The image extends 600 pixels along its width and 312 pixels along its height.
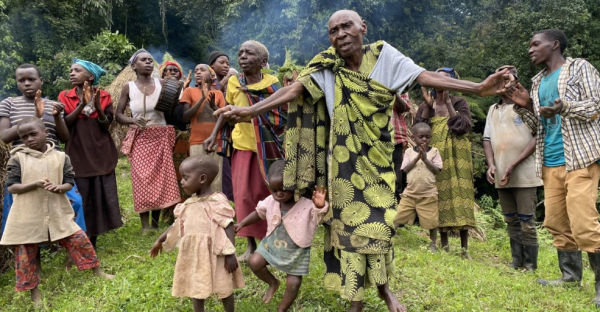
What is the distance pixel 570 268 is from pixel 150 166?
15.2 feet

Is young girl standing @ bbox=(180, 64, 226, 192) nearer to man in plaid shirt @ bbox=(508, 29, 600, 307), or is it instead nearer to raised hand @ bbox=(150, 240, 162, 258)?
raised hand @ bbox=(150, 240, 162, 258)

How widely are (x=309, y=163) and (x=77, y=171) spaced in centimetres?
307

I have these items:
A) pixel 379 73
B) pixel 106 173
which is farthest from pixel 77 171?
pixel 379 73

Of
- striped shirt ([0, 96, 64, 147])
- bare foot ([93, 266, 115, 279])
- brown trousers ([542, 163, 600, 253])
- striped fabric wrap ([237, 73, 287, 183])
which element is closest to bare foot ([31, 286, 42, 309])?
bare foot ([93, 266, 115, 279])

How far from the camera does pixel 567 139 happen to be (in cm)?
397

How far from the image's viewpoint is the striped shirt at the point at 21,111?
15.0ft

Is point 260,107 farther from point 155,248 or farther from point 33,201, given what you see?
point 33,201

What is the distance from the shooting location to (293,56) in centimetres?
1792

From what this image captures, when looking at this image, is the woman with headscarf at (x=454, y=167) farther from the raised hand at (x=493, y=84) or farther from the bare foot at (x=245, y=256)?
the raised hand at (x=493, y=84)

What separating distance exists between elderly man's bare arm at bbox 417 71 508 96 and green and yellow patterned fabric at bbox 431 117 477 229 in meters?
3.06

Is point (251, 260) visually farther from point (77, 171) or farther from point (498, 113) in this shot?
point (498, 113)

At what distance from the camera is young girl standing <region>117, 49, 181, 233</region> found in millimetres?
5508

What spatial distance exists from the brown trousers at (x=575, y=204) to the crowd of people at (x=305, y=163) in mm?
15

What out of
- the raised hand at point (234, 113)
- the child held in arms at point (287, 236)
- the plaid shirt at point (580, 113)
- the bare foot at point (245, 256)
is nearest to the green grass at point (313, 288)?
the bare foot at point (245, 256)
